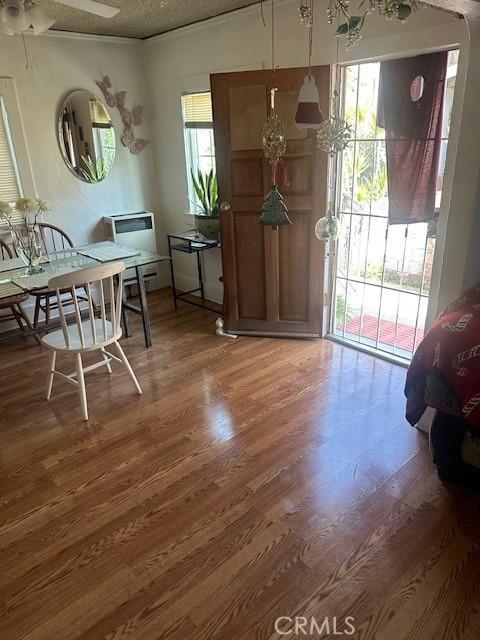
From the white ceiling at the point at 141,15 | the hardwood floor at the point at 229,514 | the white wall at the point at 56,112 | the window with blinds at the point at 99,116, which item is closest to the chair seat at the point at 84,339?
the hardwood floor at the point at 229,514

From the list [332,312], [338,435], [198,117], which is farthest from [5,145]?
[338,435]

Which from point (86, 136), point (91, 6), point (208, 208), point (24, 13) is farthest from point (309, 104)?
point (86, 136)

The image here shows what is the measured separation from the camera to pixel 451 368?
1.72 metres

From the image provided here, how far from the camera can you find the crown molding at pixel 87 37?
362 cm

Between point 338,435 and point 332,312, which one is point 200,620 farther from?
point 332,312

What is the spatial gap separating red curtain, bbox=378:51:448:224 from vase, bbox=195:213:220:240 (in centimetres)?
146

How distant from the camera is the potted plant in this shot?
148 inches

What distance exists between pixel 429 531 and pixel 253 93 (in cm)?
274

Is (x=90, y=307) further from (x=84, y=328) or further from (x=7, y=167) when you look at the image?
(x=7, y=167)

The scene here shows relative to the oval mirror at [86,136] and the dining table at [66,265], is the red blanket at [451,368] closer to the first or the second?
the dining table at [66,265]

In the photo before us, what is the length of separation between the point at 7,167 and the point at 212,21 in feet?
6.63

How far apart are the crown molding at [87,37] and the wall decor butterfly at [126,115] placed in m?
0.30

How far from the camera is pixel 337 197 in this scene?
124 inches

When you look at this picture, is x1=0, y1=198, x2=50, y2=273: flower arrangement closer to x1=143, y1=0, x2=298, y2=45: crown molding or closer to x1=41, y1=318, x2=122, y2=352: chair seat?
x1=41, y1=318, x2=122, y2=352: chair seat
